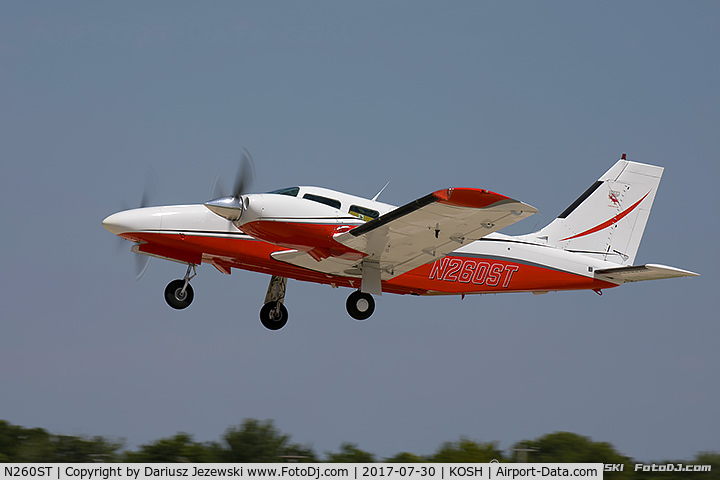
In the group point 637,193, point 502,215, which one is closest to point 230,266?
point 502,215

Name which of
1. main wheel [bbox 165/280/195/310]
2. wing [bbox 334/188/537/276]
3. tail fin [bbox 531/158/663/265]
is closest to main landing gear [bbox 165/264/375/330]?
main wheel [bbox 165/280/195/310]

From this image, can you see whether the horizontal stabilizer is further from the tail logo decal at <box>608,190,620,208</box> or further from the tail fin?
the tail logo decal at <box>608,190,620,208</box>

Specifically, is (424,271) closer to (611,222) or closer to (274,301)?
(274,301)

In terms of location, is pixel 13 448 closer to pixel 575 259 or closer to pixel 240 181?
pixel 240 181

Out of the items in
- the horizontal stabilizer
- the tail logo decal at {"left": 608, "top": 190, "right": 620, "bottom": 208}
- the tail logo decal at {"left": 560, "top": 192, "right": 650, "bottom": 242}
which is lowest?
the horizontal stabilizer

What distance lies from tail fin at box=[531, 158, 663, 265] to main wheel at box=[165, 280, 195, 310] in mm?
8821

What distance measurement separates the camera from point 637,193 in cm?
2298

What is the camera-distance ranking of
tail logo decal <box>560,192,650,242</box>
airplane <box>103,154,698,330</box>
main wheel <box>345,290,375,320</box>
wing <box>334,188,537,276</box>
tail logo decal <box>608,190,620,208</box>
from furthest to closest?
tail logo decal <box>608,190,620,208</box>, tail logo decal <box>560,192,650,242</box>, main wheel <box>345,290,375,320</box>, airplane <box>103,154,698,330</box>, wing <box>334,188,537,276</box>

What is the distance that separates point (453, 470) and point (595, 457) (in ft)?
60.9

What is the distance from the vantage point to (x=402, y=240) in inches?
727

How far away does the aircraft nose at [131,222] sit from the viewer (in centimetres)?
1877

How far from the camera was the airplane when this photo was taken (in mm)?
17641

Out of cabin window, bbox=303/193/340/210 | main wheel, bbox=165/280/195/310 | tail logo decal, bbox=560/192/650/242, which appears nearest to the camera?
cabin window, bbox=303/193/340/210

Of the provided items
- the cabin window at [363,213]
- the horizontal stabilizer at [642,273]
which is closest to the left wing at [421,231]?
the cabin window at [363,213]
